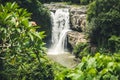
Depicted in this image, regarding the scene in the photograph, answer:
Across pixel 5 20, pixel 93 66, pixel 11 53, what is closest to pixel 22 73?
pixel 11 53

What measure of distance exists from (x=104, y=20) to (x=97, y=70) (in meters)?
24.5

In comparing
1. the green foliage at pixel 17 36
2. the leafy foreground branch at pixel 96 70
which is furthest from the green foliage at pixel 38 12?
the leafy foreground branch at pixel 96 70

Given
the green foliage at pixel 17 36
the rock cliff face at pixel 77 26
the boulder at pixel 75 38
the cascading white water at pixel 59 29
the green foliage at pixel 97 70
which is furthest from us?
the cascading white water at pixel 59 29

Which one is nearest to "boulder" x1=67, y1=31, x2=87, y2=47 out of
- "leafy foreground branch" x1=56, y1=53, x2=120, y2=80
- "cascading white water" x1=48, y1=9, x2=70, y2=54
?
"cascading white water" x1=48, y1=9, x2=70, y2=54

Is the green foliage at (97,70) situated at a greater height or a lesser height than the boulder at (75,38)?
greater

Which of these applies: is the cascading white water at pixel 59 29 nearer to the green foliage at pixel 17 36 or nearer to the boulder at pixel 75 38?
the boulder at pixel 75 38

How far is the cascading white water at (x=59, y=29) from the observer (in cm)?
3597

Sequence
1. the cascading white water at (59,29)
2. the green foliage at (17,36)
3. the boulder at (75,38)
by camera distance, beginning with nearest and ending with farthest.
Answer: the green foliage at (17,36) < the boulder at (75,38) < the cascading white water at (59,29)

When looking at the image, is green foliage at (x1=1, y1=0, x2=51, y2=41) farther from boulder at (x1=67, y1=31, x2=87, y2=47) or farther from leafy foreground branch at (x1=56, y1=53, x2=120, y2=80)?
leafy foreground branch at (x1=56, y1=53, x2=120, y2=80)

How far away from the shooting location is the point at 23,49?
9031 millimetres

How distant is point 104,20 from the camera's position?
2923cm

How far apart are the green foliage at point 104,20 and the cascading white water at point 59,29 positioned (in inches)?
225

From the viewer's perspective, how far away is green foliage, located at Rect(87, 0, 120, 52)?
95.6ft

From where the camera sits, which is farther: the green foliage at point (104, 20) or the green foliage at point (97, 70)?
the green foliage at point (104, 20)
